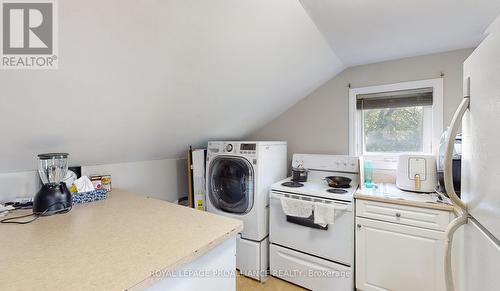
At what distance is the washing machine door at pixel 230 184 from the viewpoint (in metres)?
2.15

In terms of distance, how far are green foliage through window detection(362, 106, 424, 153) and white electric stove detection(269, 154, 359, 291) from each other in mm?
384

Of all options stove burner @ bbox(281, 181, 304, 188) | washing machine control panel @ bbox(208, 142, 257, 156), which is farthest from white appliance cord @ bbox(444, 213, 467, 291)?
washing machine control panel @ bbox(208, 142, 257, 156)

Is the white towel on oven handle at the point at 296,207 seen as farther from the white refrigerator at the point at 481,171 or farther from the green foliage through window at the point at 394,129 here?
the green foliage through window at the point at 394,129

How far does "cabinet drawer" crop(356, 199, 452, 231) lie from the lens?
148 cm

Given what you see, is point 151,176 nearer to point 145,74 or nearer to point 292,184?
point 145,74

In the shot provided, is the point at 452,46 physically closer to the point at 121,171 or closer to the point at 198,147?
the point at 198,147

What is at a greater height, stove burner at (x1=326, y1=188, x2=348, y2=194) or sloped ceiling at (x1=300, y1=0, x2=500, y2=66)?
sloped ceiling at (x1=300, y1=0, x2=500, y2=66)

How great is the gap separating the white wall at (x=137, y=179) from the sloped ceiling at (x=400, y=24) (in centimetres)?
207

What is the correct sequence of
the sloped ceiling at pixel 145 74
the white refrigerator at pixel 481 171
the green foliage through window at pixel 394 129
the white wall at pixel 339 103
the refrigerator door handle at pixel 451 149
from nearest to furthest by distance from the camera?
1. the white refrigerator at pixel 481 171
2. the refrigerator door handle at pixel 451 149
3. the sloped ceiling at pixel 145 74
4. the white wall at pixel 339 103
5. the green foliage through window at pixel 394 129

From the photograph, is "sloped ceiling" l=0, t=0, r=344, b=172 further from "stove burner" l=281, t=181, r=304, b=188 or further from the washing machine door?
"stove burner" l=281, t=181, r=304, b=188

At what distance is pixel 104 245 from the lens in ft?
2.81

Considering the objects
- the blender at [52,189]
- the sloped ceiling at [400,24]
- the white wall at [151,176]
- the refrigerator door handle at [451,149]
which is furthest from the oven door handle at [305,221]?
the blender at [52,189]

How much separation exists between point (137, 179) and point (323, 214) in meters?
1.85

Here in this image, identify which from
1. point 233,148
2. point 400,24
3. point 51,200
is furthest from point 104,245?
point 400,24
